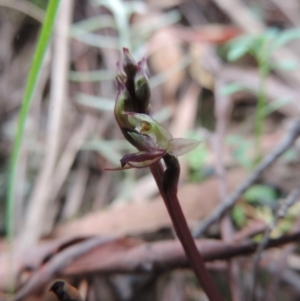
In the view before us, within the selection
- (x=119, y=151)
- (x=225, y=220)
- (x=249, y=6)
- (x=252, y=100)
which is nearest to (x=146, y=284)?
(x=225, y=220)

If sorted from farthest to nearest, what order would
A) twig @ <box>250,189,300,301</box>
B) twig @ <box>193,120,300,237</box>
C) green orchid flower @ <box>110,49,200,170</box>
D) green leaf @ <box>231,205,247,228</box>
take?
green leaf @ <box>231,205,247,228</box> < twig @ <box>193,120,300,237</box> < twig @ <box>250,189,300,301</box> < green orchid flower @ <box>110,49,200,170</box>

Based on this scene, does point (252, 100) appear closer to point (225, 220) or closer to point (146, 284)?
point (225, 220)

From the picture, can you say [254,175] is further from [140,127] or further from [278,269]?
[140,127]

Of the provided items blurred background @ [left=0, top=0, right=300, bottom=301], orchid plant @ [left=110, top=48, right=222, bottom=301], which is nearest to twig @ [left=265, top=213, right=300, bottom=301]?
blurred background @ [left=0, top=0, right=300, bottom=301]

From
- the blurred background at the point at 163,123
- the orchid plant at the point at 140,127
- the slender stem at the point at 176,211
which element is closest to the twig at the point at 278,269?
the blurred background at the point at 163,123

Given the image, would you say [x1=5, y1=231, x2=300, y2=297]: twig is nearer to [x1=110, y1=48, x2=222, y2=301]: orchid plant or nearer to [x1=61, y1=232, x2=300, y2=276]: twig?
[x1=61, y1=232, x2=300, y2=276]: twig

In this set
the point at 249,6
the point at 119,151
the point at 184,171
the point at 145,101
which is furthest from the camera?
the point at 249,6

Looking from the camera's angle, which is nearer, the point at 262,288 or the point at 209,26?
the point at 262,288
